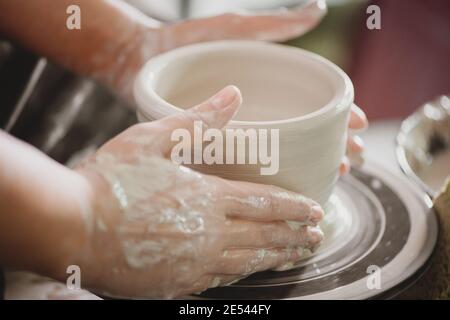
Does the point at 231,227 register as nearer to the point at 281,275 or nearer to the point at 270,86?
the point at 281,275

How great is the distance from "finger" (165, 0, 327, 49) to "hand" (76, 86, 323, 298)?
0.41 metres

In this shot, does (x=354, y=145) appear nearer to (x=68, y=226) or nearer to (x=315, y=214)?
(x=315, y=214)

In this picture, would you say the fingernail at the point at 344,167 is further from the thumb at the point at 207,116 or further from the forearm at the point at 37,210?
the forearm at the point at 37,210

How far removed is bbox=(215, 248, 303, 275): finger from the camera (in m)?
0.81

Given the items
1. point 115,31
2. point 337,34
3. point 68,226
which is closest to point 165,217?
point 68,226

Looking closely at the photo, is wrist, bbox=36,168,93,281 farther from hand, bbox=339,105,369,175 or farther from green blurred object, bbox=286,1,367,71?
green blurred object, bbox=286,1,367,71

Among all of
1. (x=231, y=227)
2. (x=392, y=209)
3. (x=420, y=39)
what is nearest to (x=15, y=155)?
(x=231, y=227)

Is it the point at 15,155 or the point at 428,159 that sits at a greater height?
the point at 15,155

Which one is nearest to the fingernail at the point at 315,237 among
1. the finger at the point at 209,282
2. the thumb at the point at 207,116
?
the finger at the point at 209,282

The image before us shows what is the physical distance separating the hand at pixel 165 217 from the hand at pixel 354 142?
268 millimetres

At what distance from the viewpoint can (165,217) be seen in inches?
30.0

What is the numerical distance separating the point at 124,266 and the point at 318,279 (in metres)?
0.32

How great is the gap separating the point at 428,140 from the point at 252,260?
2.17 ft

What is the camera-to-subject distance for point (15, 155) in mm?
724
